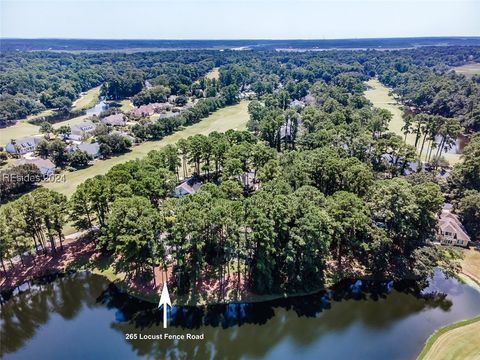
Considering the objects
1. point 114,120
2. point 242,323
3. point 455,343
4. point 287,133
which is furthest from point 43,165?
point 455,343

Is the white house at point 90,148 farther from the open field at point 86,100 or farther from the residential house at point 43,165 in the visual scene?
the open field at point 86,100


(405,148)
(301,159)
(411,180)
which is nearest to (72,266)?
(301,159)

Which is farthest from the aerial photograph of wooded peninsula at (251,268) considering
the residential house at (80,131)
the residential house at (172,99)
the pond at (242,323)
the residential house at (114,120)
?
the residential house at (172,99)

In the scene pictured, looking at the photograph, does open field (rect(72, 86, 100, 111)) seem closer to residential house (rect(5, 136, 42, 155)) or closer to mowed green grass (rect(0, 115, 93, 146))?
mowed green grass (rect(0, 115, 93, 146))

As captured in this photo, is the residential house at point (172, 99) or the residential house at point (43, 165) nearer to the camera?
the residential house at point (43, 165)

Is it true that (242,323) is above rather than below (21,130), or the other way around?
above

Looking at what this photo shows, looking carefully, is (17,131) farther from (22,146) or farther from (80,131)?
(22,146)

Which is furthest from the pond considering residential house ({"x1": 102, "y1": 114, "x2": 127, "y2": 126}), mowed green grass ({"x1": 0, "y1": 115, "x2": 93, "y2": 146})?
residential house ({"x1": 102, "y1": 114, "x2": 127, "y2": 126})
